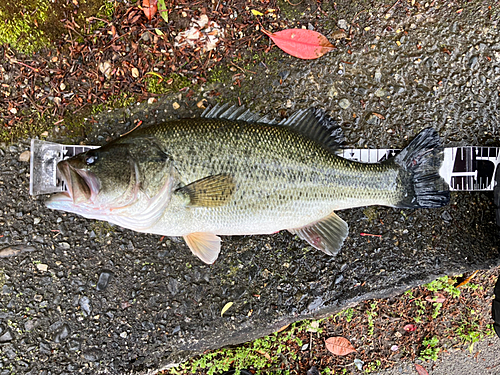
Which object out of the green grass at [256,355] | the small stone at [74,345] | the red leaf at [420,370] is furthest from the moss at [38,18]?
A: the red leaf at [420,370]

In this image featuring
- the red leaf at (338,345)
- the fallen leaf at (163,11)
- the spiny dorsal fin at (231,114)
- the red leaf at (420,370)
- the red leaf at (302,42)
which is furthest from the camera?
the red leaf at (420,370)

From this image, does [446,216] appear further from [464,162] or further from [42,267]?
[42,267]

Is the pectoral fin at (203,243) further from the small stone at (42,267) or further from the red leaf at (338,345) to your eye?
the red leaf at (338,345)

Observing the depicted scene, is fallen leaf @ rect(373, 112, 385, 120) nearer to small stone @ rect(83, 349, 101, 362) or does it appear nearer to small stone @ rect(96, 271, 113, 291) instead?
small stone @ rect(96, 271, 113, 291)

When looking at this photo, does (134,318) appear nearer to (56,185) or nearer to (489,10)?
(56,185)

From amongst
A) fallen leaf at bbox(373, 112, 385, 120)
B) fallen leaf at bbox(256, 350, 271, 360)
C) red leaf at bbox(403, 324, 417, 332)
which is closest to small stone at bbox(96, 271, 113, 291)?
fallen leaf at bbox(256, 350, 271, 360)

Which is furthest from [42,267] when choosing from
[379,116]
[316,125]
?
[379,116]
